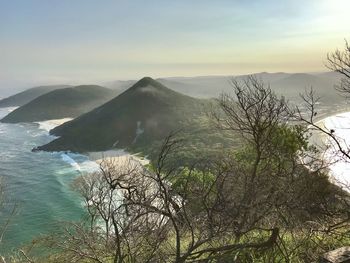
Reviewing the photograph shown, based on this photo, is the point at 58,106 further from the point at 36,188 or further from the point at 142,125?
the point at 36,188

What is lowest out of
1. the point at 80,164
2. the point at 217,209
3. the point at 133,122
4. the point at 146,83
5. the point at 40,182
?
the point at 80,164

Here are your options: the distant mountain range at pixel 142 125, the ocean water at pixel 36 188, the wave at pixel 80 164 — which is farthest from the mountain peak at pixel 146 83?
the wave at pixel 80 164

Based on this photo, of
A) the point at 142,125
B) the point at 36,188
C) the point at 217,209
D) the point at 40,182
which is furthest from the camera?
the point at 142,125

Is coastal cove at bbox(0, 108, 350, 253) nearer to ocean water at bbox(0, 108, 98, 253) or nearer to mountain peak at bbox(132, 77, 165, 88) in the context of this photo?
ocean water at bbox(0, 108, 98, 253)

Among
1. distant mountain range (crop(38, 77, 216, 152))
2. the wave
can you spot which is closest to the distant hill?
distant mountain range (crop(38, 77, 216, 152))

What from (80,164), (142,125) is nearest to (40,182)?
(80,164)

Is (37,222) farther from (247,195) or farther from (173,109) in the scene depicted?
(173,109)
